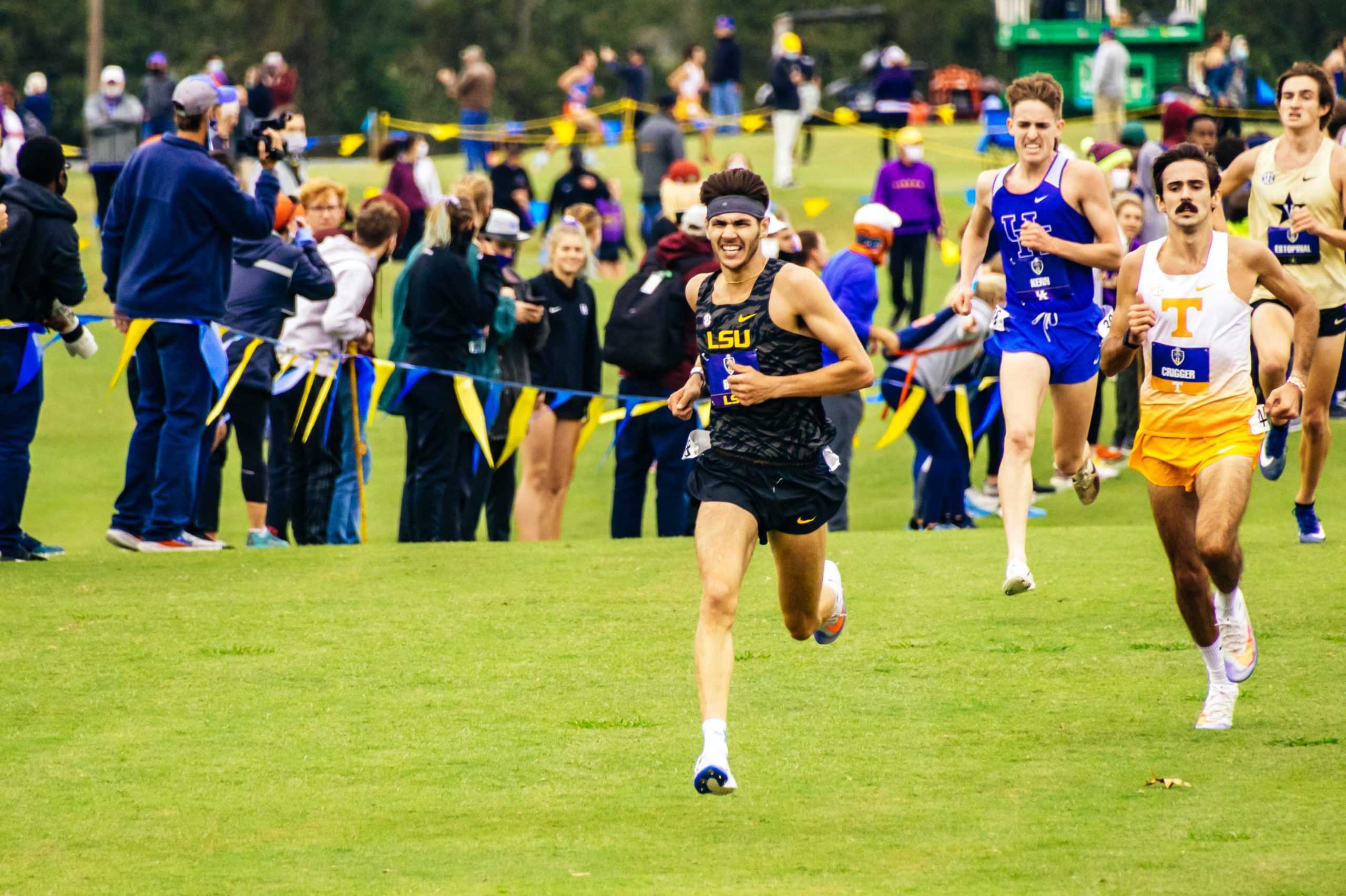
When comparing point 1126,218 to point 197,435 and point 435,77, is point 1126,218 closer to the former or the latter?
point 197,435

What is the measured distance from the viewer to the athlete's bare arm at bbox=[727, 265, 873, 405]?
21.5 ft

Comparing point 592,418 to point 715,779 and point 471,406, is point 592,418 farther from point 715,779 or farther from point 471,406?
point 715,779

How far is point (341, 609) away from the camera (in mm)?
9531

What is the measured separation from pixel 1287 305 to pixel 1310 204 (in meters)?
3.14

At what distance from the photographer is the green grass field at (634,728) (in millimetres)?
5805

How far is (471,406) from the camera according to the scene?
12312 mm

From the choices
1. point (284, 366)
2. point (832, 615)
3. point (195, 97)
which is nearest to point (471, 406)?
point (284, 366)

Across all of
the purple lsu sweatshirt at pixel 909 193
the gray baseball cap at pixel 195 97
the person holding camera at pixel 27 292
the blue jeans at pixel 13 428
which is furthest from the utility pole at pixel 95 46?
the gray baseball cap at pixel 195 97

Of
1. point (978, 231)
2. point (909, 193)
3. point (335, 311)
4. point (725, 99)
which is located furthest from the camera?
point (725, 99)

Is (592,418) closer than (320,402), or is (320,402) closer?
(320,402)

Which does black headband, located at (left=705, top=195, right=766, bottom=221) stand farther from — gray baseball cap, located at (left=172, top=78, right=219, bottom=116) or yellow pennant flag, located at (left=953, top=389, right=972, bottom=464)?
yellow pennant flag, located at (left=953, top=389, right=972, bottom=464)

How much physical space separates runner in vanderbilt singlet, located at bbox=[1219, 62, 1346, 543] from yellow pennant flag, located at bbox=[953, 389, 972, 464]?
3.61 meters

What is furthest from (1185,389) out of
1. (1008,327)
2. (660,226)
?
(660,226)

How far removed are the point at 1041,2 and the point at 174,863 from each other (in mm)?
33518
